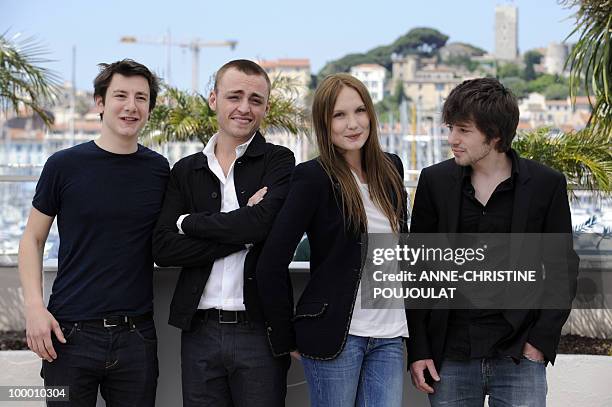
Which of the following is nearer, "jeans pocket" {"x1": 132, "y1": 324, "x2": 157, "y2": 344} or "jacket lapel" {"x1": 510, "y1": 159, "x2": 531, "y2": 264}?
"jacket lapel" {"x1": 510, "y1": 159, "x2": 531, "y2": 264}

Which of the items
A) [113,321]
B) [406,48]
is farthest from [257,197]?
[406,48]

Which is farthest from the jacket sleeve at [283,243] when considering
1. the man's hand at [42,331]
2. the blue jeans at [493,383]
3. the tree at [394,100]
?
the tree at [394,100]

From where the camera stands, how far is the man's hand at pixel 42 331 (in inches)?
115

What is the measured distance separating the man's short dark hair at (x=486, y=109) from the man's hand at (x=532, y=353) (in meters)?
0.68

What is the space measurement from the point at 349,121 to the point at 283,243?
487mm

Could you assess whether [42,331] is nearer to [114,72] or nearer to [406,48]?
[114,72]

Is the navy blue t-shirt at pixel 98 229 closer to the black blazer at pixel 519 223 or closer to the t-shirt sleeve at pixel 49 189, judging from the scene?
the t-shirt sleeve at pixel 49 189

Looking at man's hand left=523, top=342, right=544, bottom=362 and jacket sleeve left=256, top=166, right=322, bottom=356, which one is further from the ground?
jacket sleeve left=256, top=166, right=322, bottom=356

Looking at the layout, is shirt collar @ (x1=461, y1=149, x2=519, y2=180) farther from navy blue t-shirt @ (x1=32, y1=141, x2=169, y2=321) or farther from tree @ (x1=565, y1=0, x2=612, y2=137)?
tree @ (x1=565, y1=0, x2=612, y2=137)

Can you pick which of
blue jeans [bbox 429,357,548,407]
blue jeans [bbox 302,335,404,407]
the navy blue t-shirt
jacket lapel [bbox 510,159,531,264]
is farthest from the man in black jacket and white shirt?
jacket lapel [bbox 510,159,531,264]

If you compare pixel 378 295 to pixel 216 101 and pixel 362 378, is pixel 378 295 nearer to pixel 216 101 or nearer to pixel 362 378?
pixel 362 378

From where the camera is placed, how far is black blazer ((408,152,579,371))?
108 inches

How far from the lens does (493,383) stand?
109 inches

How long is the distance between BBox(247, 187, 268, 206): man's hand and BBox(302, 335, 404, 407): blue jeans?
607 millimetres
